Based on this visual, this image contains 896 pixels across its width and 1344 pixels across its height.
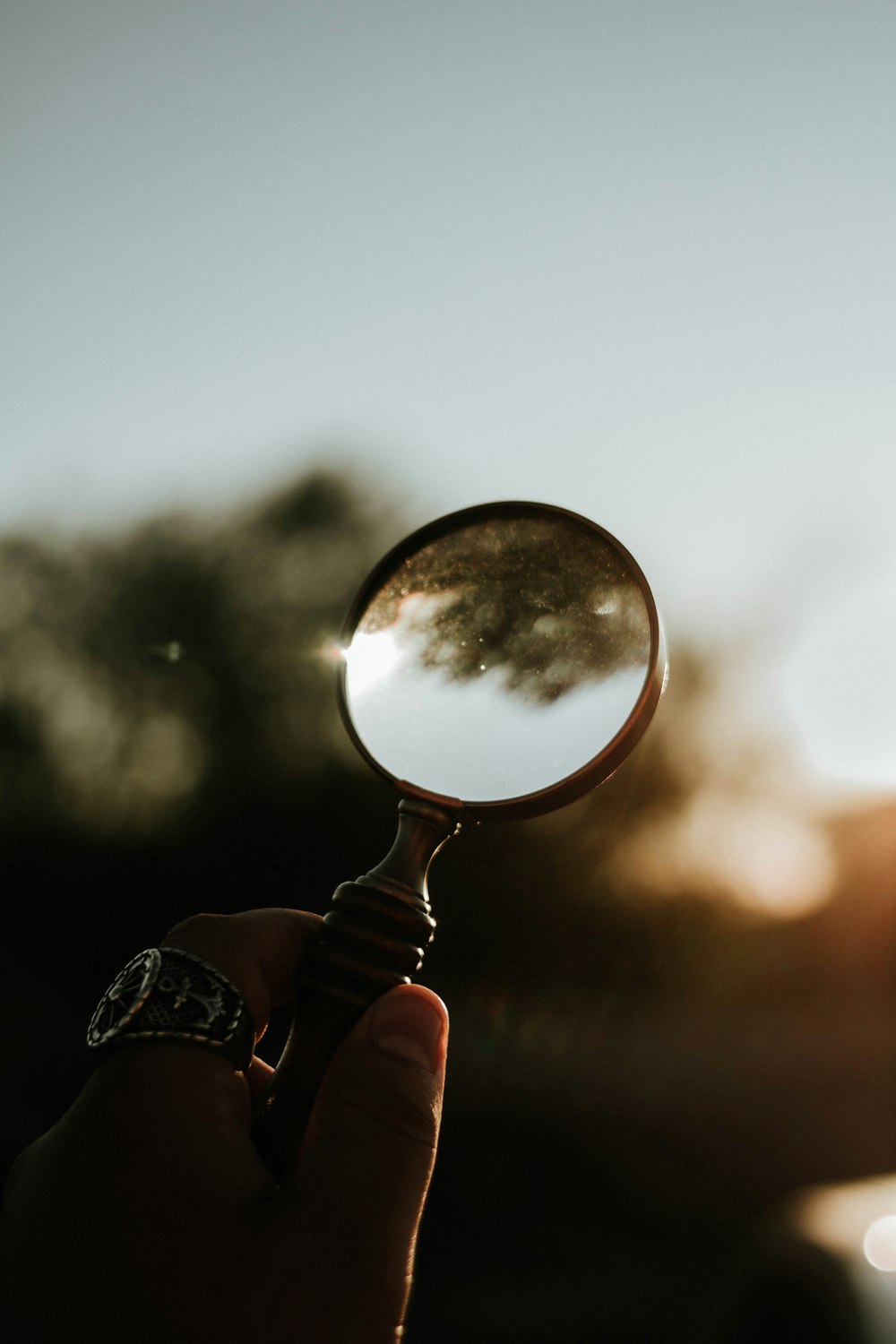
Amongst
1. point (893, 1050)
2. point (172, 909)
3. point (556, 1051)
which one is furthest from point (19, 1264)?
point (893, 1050)

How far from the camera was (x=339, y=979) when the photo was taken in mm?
1914

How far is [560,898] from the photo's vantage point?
19.1 metres

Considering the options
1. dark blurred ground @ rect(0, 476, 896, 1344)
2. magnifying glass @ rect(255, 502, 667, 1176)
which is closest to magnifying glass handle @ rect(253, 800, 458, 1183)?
magnifying glass @ rect(255, 502, 667, 1176)

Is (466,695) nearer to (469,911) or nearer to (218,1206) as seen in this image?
(218,1206)

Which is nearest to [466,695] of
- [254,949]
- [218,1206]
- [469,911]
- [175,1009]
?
[254,949]

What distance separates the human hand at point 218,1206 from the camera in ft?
5.10

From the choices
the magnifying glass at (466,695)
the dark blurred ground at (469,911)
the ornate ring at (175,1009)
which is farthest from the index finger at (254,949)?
the dark blurred ground at (469,911)

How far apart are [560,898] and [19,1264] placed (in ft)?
59.5

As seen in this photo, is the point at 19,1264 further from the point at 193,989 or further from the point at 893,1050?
the point at 893,1050

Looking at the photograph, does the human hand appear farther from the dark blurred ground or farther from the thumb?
the dark blurred ground

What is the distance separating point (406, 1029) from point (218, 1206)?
481 mm

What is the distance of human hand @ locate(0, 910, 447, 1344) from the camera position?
61.2 inches

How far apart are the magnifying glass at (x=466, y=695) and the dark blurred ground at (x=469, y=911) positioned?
10.1 metres

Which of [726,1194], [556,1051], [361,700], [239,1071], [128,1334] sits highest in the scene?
[556,1051]
